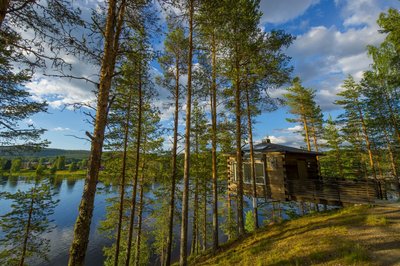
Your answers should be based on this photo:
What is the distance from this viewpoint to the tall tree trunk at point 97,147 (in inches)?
160

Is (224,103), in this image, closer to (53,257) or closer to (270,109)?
(270,109)

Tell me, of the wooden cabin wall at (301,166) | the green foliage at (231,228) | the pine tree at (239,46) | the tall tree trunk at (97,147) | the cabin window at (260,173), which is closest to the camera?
the tall tree trunk at (97,147)

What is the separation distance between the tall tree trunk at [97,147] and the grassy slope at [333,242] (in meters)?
6.03

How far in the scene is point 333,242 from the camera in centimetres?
698

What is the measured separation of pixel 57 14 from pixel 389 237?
11732 millimetres

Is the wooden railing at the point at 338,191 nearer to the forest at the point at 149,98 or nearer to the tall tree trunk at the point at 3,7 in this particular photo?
the forest at the point at 149,98

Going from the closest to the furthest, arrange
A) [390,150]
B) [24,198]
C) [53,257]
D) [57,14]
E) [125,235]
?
1. [57,14]
2. [24,198]
3. [125,235]
4. [390,150]
5. [53,257]

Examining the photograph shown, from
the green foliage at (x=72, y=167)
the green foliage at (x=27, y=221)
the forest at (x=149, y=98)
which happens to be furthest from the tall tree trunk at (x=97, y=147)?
the green foliage at (x=72, y=167)

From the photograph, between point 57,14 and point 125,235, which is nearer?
point 57,14

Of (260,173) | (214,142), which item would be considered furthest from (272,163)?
(214,142)

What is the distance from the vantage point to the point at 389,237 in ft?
21.7

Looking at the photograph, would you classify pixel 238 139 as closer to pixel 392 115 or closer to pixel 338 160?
pixel 392 115

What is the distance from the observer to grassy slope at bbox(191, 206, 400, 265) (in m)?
5.79

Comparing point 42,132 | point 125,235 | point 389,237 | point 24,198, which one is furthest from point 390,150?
point 24,198
